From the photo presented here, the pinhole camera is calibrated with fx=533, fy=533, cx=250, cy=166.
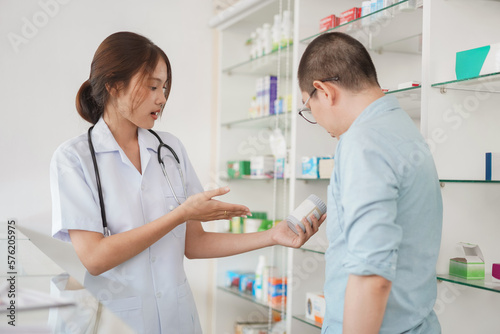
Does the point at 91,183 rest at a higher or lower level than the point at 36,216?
higher

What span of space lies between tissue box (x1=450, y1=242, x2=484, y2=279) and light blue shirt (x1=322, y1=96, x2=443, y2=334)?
1.93 ft

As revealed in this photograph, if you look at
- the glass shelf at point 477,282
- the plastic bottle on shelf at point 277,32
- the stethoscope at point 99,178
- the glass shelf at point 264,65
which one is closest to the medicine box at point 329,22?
the glass shelf at point 264,65

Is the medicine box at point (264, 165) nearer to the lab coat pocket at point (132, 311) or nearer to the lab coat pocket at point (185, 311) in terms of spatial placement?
the lab coat pocket at point (185, 311)

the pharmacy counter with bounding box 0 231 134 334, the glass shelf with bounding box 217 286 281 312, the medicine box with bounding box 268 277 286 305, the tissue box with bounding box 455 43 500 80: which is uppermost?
the tissue box with bounding box 455 43 500 80

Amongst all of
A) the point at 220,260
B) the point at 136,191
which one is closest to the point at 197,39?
the point at 220,260

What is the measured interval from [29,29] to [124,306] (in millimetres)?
2296

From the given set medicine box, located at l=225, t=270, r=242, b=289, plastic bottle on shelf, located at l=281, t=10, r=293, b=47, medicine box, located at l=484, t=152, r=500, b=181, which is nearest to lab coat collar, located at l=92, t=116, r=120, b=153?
medicine box, located at l=484, t=152, r=500, b=181

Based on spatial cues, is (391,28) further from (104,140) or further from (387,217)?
(387,217)

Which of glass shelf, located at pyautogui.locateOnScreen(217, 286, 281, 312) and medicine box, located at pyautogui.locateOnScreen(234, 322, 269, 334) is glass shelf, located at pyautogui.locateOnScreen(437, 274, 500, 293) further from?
medicine box, located at pyautogui.locateOnScreen(234, 322, 269, 334)

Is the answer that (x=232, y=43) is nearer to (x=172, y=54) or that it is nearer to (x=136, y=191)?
(x=172, y=54)

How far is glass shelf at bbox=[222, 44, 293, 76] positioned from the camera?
139 inches

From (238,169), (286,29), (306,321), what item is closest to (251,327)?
(306,321)

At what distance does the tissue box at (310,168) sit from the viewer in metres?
2.89

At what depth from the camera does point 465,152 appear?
83.8 inches
